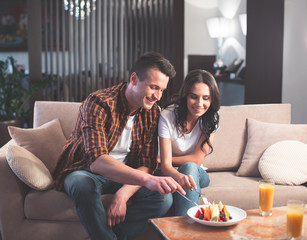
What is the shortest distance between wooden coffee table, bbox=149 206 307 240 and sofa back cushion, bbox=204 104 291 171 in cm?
98

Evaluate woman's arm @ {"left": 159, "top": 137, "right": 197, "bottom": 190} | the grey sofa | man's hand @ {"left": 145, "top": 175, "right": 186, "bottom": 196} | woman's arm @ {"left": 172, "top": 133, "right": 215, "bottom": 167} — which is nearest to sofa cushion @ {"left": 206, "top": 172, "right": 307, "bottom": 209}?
the grey sofa

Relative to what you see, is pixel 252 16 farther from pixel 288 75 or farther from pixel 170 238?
pixel 170 238

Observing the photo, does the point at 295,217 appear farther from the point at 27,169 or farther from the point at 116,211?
the point at 27,169

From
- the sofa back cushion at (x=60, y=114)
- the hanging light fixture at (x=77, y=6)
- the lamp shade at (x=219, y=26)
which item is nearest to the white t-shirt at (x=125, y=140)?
the sofa back cushion at (x=60, y=114)

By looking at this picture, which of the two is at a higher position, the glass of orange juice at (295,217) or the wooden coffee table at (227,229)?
the glass of orange juice at (295,217)

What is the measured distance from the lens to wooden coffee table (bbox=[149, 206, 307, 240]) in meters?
1.53

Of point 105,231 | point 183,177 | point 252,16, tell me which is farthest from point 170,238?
point 252,16

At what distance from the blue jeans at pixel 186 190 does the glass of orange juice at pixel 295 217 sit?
565 millimetres

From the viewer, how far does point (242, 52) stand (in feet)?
17.8

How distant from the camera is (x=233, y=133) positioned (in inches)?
108

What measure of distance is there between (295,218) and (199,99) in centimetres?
93

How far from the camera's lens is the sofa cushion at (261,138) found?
260 centimetres

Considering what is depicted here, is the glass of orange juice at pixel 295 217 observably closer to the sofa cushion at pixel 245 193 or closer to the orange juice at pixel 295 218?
the orange juice at pixel 295 218

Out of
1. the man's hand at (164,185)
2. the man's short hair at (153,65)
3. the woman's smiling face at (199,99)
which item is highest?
the man's short hair at (153,65)
